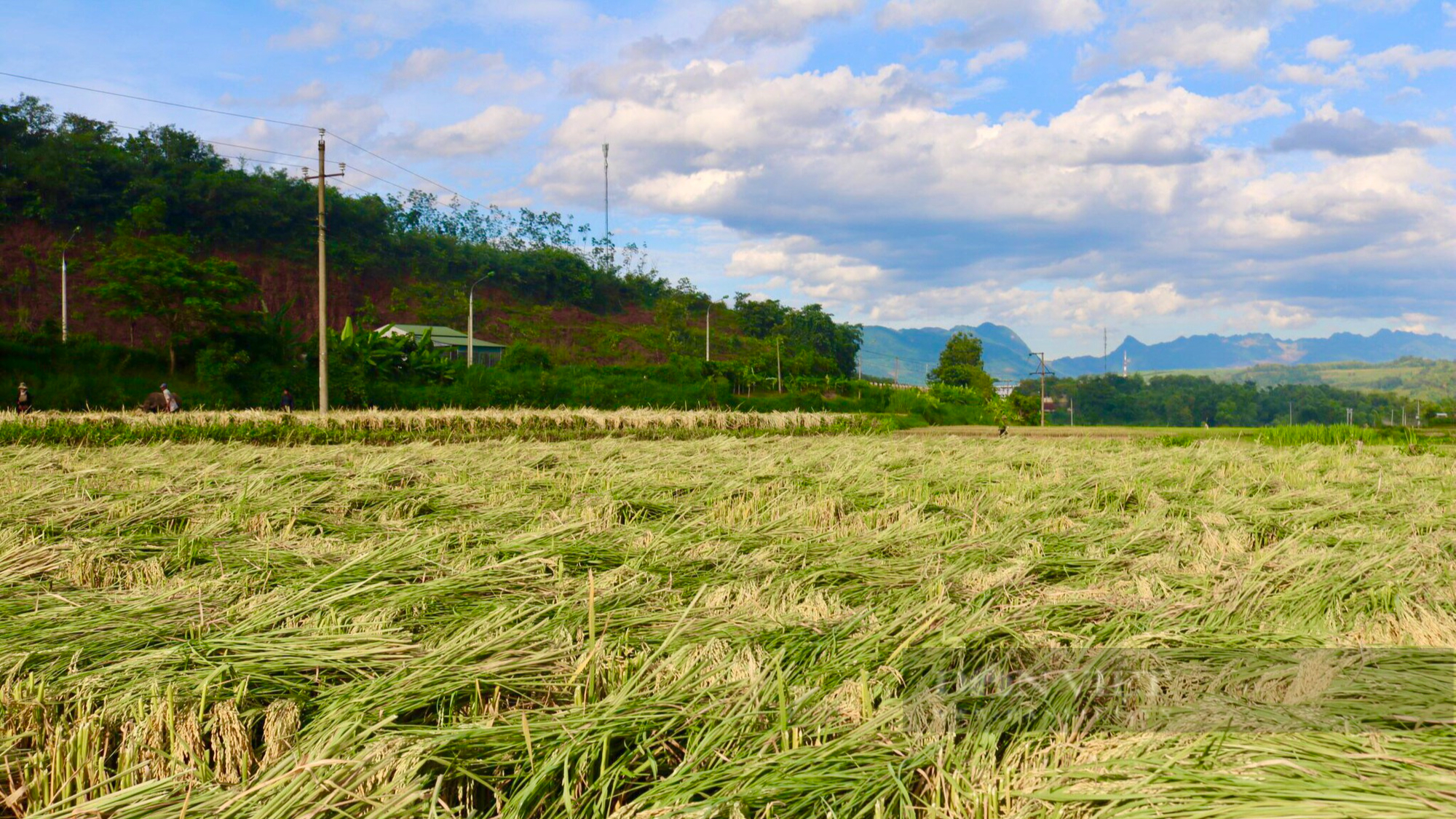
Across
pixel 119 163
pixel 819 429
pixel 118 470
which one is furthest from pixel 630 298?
pixel 118 470

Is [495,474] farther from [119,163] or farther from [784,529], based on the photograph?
[119,163]

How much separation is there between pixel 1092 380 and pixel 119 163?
8303 cm

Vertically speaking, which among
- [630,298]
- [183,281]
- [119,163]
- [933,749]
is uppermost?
[119,163]

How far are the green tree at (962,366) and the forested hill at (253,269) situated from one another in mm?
9211

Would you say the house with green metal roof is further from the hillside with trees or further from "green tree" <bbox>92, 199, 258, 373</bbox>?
"green tree" <bbox>92, 199, 258, 373</bbox>

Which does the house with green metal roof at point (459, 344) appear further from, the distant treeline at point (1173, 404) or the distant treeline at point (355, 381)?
the distant treeline at point (1173, 404)

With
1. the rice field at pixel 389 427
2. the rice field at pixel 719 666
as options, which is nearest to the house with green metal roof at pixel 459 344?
the rice field at pixel 389 427

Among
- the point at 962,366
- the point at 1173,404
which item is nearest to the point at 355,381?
the point at 962,366

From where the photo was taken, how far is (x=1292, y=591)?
307 centimetres

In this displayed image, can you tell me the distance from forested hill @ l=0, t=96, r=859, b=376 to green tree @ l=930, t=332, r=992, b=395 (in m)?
9.21

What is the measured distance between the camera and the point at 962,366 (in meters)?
60.3

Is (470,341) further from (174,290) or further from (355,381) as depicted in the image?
(355,381)

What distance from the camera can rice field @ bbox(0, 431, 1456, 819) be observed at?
1.73 meters

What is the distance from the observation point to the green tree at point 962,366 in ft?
195
